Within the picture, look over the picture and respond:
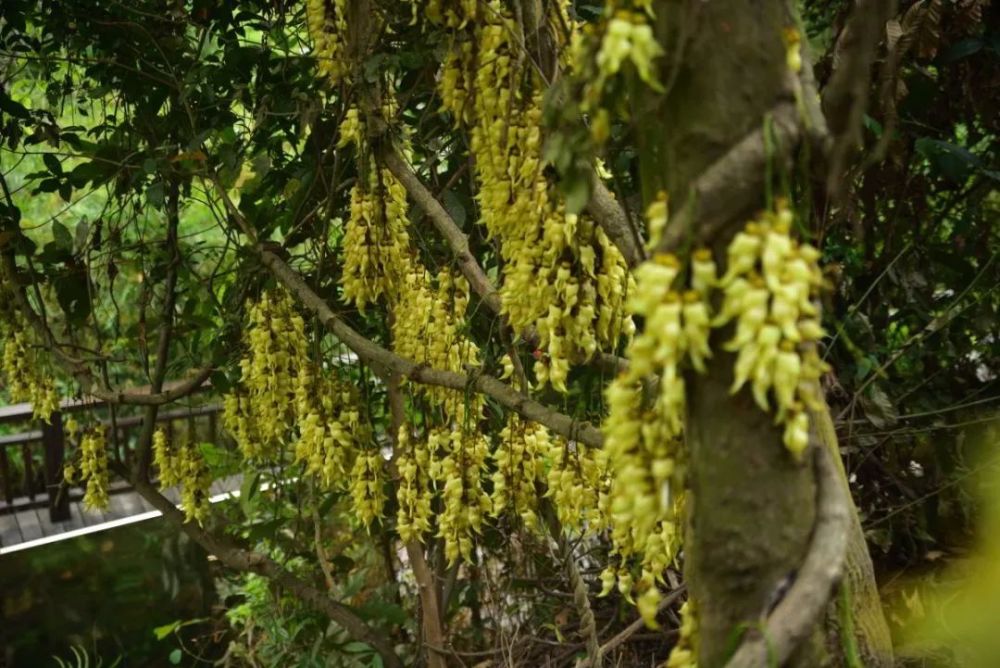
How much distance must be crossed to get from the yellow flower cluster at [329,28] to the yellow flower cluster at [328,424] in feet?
2.21

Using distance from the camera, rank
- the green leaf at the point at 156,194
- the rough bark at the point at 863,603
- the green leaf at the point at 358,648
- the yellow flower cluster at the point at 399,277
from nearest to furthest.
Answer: the rough bark at the point at 863,603 → the yellow flower cluster at the point at 399,277 → the green leaf at the point at 156,194 → the green leaf at the point at 358,648

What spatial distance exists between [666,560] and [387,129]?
1.12 metres

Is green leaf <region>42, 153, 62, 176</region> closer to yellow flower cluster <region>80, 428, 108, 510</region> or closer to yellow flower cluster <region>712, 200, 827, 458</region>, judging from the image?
yellow flower cluster <region>80, 428, 108, 510</region>

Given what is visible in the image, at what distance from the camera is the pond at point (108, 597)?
5266 millimetres

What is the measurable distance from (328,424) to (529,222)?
2.91 feet

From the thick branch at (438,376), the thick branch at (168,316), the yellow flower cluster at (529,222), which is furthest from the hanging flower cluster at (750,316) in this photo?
the thick branch at (168,316)

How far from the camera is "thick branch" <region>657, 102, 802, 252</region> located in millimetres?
948

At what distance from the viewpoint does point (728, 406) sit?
0.97 metres

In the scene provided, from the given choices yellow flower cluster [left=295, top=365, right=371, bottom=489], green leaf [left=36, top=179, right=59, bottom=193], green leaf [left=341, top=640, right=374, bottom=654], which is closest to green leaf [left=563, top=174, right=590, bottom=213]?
yellow flower cluster [left=295, top=365, right=371, bottom=489]

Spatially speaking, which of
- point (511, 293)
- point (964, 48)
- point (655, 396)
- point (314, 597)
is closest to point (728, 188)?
point (655, 396)

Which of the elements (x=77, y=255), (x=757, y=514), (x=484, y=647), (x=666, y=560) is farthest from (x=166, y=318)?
(x=757, y=514)

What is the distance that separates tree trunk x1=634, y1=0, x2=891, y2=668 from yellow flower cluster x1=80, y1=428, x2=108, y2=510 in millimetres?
2322

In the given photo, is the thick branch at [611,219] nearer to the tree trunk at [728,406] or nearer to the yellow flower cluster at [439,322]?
the tree trunk at [728,406]

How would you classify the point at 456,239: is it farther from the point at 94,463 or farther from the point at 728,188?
the point at 94,463
